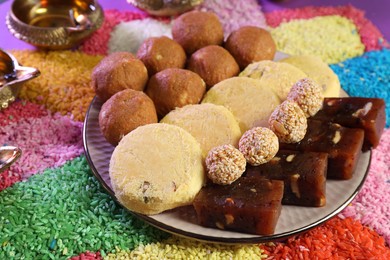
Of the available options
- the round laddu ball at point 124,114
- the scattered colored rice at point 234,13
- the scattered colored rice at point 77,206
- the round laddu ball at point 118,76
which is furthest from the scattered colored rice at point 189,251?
the scattered colored rice at point 234,13

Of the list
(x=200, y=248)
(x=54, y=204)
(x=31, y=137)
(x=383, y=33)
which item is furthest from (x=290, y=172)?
(x=383, y=33)

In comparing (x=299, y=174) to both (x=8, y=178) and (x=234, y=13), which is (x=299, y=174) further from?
(x=234, y=13)

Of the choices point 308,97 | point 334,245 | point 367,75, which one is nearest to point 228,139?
point 308,97

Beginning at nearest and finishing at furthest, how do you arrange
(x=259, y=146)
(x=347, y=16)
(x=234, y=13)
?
(x=259, y=146) → (x=234, y=13) → (x=347, y=16)

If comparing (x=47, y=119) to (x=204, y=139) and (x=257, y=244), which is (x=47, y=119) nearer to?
(x=204, y=139)

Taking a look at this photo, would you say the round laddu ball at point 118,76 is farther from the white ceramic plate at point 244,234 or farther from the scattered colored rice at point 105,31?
the scattered colored rice at point 105,31

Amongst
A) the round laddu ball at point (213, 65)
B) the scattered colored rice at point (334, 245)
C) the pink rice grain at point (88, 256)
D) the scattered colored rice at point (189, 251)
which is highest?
the round laddu ball at point (213, 65)
